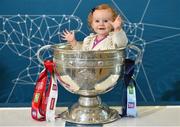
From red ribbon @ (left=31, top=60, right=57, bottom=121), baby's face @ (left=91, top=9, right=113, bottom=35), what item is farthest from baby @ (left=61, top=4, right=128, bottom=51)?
red ribbon @ (left=31, top=60, right=57, bottom=121)

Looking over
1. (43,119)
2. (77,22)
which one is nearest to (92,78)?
(43,119)

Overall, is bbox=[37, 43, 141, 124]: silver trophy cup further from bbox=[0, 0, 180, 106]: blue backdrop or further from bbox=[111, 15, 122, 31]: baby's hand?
bbox=[0, 0, 180, 106]: blue backdrop

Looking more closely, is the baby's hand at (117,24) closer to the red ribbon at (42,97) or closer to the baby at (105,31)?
the baby at (105,31)

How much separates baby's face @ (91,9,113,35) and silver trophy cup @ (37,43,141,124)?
0.31 ft

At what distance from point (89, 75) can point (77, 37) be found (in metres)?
0.28

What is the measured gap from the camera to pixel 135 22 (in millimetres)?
1175

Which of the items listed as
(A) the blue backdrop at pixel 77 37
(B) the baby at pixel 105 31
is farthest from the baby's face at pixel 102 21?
(A) the blue backdrop at pixel 77 37

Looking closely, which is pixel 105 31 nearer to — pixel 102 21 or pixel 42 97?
pixel 102 21

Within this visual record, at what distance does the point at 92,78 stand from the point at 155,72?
33cm

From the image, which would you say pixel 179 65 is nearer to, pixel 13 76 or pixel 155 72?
pixel 155 72

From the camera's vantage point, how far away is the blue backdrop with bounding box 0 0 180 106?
117cm

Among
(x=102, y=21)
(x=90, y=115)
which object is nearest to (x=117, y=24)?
(x=102, y=21)

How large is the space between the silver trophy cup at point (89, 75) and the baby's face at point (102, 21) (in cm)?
9

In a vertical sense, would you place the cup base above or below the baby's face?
below
